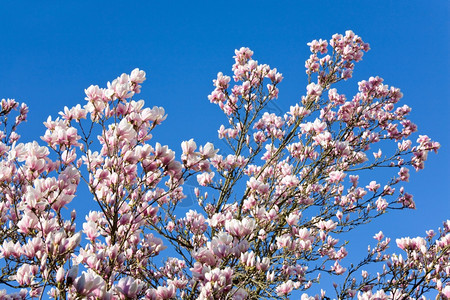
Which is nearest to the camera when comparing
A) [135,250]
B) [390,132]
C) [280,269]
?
[135,250]

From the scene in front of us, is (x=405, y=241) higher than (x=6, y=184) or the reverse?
the reverse

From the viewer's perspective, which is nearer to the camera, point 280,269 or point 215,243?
point 215,243

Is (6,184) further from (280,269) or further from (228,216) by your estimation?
(280,269)

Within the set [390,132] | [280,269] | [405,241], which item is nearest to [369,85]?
[390,132]

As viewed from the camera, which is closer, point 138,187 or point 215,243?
point 215,243

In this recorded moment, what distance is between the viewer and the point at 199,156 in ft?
9.68

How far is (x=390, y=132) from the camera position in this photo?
6.28 metres

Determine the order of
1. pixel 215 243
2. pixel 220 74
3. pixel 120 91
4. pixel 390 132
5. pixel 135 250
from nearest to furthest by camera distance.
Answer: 1. pixel 215 243
2. pixel 120 91
3. pixel 135 250
4. pixel 220 74
5. pixel 390 132

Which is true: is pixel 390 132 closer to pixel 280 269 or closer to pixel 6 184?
pixel 280 269

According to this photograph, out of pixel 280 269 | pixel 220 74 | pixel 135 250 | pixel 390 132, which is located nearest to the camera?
pixel 135 250

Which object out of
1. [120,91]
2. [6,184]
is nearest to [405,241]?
[120,91]

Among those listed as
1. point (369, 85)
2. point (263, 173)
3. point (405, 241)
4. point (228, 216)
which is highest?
point (369, 85)

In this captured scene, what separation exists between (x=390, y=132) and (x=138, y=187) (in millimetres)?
4735

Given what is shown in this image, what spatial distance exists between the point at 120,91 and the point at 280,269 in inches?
135
